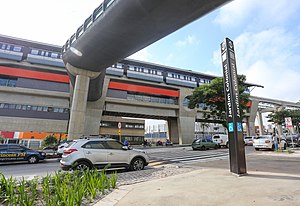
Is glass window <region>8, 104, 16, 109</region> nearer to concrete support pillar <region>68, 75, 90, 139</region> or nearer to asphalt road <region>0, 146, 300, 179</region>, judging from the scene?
concrete support pillar <region>68, 75, 90, 139</region>

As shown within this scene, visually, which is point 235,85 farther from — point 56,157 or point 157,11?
point 56,157

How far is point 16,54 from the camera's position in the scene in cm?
3070

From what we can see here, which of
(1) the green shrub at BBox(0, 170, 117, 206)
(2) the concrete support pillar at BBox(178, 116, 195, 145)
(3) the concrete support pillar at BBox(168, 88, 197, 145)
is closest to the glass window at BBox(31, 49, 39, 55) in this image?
(3) the concrete support pillar at BBox(168, 88, 197, 145)

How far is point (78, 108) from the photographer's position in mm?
20297

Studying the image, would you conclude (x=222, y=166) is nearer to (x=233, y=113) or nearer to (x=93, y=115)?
(x=233, y=113)

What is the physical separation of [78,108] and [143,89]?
65.1ft

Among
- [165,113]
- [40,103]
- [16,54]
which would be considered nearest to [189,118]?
[165,113]

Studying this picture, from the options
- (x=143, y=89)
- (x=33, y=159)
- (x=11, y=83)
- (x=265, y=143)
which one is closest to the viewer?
(x=33, y=159)

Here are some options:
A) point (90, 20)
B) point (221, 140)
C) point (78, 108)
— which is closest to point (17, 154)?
point (78, 108)

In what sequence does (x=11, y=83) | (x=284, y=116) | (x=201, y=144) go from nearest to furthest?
(x=201, y=144), (x=11, y=83), (x=284, y=116)

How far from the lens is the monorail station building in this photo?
98.9ft

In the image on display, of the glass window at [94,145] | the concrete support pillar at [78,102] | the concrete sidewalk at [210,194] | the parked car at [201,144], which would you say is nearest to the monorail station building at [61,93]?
the concrete support pillar at [78,102]

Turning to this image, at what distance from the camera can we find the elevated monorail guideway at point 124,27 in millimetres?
10273

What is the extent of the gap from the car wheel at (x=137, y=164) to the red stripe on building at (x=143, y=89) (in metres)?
28.3
